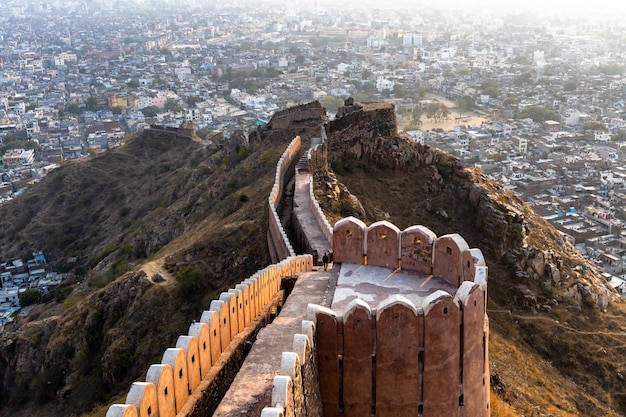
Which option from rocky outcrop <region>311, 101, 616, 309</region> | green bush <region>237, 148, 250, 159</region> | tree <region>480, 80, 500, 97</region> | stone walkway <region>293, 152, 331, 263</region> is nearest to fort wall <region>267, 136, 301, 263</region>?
stone walkway <region>293, 152, 331, 263</region>

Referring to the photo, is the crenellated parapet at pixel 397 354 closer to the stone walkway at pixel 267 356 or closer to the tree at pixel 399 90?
the stone walkway at pixel 267 356

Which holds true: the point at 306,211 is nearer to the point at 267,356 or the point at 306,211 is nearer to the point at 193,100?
the point at 267,356

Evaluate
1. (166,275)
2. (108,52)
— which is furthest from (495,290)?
(108,52)

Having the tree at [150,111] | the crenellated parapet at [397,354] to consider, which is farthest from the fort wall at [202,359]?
the tree at [150,111]

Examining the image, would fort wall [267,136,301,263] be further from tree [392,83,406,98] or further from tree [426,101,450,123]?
tree [392,83,406,98]

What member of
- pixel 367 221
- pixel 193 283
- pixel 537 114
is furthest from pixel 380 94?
pixel 193 283

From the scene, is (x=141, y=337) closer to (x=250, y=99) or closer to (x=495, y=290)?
(x=495, y=290)
